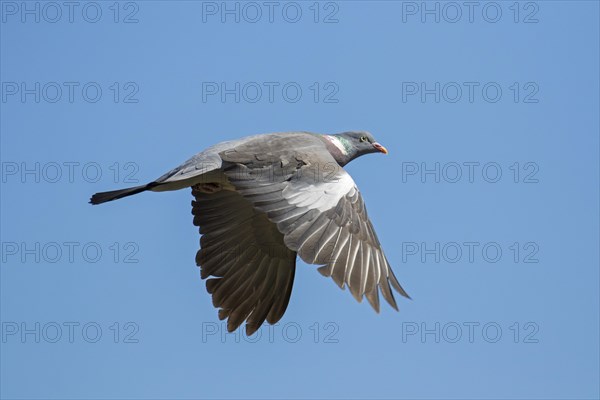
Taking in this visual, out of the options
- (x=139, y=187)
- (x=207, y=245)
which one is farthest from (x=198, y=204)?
(x=139, y=187)

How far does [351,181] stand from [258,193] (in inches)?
33.6

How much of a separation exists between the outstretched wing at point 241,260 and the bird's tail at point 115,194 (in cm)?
108

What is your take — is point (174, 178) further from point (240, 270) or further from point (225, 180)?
point (240, 270)

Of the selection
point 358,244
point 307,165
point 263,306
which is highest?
point 307,165

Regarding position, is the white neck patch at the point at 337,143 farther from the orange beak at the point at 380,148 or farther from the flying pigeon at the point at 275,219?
the orange beak at the point at 380,148

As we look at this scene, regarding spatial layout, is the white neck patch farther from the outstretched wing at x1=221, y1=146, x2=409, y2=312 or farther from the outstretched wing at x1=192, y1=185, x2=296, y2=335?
the outstretched wing at x1=221, y1=146, x2=409, y2=312

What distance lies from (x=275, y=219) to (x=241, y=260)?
2.33 metres

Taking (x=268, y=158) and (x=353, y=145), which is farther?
(x=353, y=145)

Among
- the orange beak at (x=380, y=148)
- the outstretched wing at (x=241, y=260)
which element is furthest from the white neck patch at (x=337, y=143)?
the outstretched wing at (x=241, y=260)

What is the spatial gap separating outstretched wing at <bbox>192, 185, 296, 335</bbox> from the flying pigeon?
10 millimetres

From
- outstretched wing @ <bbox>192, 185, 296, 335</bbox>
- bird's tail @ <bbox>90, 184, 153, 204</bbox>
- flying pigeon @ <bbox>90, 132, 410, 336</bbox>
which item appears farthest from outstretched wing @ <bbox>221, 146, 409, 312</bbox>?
outstretched wing @ <bbox>192, 185, 296, 335</bbox>

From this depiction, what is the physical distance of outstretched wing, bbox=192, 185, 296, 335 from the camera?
10.8 metres

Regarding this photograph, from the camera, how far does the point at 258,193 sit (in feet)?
29.9

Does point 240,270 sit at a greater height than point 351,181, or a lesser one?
lesser
